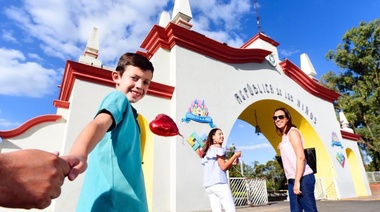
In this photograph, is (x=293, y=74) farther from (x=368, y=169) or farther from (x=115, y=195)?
(x=368, y=169)

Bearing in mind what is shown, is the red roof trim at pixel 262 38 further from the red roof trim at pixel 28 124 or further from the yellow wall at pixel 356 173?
the red roof trim at pixel 28 124

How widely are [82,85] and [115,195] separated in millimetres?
4584

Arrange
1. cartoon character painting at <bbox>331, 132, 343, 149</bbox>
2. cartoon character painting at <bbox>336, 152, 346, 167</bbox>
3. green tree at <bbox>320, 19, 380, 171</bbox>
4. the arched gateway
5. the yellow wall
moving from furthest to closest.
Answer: green tree at <bbox>320, 19, 380, 171</bbox> < the yellow wall < cartoon character painting at <bbox>331, 132, 343, 149</bbox> < cartoon character painting at <bbox>336, 152, 346, 167</bbox> < the arched gateway

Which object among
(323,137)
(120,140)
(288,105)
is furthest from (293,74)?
(120,140)

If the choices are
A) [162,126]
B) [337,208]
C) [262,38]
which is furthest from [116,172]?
[262,38]

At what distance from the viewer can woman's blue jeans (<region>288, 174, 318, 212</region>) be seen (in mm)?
2312

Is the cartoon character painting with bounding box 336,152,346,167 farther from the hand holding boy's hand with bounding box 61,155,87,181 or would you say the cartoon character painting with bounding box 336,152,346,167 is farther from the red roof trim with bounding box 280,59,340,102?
the hand holding boy's hand with bounding box 61,155,87,181

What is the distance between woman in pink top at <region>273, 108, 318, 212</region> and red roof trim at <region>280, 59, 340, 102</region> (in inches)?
284

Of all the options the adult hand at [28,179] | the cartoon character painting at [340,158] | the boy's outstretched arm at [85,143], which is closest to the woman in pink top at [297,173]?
the boy's outstretched arm at [85,143]

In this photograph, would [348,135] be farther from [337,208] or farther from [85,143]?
[85,143]

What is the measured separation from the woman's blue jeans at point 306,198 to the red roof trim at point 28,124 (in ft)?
16.9

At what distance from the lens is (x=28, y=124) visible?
510cm

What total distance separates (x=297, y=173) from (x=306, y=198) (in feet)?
0.83

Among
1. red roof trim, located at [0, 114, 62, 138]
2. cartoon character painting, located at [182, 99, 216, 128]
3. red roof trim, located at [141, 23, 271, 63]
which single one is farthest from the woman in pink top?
red roof trim, located at [0, 114, 62, 138]
